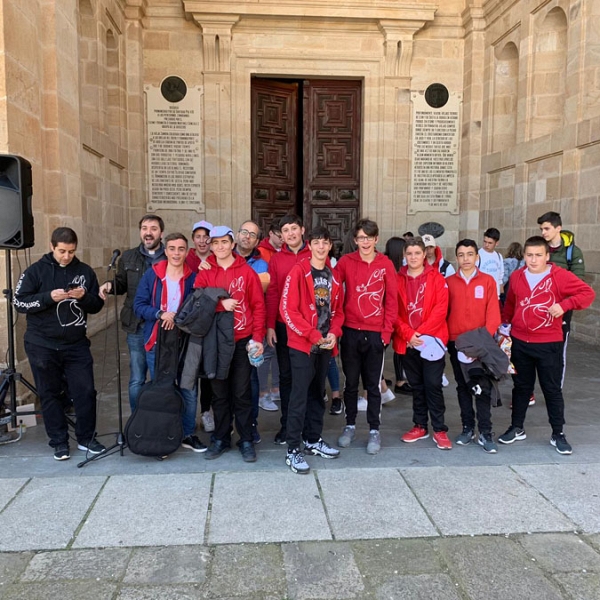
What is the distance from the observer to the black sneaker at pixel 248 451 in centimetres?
398

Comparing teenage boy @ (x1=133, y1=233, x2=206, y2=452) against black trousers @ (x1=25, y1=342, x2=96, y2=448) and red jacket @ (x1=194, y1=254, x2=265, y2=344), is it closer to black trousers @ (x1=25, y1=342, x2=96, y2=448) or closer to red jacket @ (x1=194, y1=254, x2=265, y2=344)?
red jacket @ (x1=194, y1=254, x2=265, y2=344)

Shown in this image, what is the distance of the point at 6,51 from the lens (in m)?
4.90

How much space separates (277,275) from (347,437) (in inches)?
53.7

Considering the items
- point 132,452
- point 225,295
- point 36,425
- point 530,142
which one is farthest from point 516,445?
point 530,142

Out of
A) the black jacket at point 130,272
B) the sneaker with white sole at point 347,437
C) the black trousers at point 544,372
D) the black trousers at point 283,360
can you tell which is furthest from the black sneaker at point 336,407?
the black jacket at point 130,272

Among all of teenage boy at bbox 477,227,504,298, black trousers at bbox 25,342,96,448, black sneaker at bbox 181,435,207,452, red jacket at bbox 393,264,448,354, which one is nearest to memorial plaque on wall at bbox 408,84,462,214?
teenage boy at bbox 477,227,504,298

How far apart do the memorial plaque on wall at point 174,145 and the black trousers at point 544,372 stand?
768cm

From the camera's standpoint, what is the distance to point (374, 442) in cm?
418

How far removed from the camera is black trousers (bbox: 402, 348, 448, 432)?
13.9 ft

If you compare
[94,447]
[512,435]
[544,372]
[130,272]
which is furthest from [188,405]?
[544,372]

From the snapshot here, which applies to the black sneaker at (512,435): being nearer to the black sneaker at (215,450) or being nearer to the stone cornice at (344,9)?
the black sneaker at (215,450)

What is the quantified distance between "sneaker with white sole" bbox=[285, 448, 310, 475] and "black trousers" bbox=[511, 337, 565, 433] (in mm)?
1802

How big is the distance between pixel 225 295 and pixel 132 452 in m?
1.31

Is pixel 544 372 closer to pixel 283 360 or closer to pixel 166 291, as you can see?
pixel 283 360
